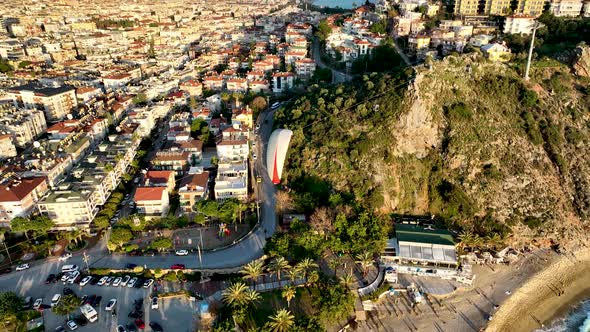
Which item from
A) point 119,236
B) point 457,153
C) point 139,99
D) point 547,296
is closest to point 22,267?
point 119,236

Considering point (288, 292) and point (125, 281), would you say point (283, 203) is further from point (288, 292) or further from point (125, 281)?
point (125, 281)

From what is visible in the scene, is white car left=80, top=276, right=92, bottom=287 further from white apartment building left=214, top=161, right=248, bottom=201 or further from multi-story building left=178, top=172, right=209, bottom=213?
white apartment building left=214, top=161, right=248, bottom=201

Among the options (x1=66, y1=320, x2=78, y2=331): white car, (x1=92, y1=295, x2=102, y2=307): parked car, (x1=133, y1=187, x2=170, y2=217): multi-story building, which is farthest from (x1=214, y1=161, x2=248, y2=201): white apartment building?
(x1=66, y1=320, x2=78, y2=331): white car

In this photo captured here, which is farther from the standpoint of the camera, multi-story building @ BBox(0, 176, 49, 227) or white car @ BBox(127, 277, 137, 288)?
multi-story building @ BBox(0, 176, 49, 227)

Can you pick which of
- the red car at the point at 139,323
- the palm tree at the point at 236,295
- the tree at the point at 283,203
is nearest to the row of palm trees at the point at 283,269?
the palm tree at the point at 236,295

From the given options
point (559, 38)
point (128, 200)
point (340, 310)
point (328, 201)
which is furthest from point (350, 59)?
point (340, 310)

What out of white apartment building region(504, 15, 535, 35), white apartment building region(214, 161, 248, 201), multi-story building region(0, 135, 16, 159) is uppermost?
white apartment building region(504, 15, 535, 35)
